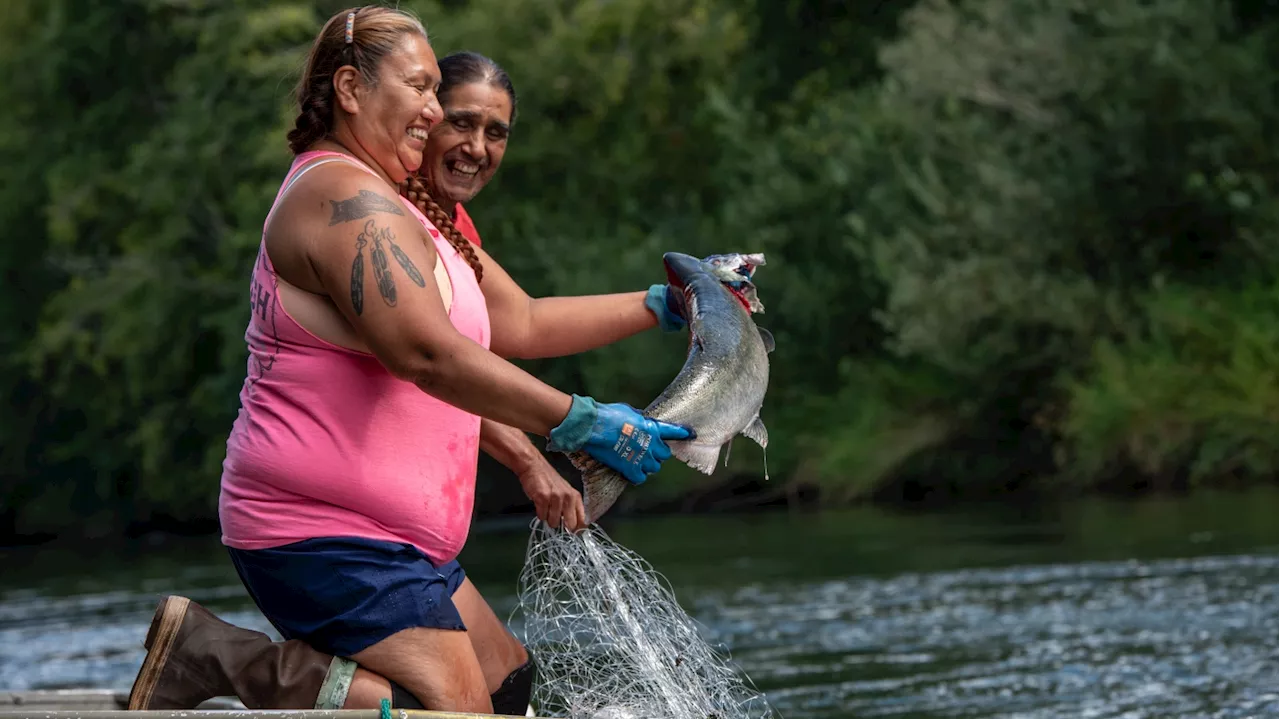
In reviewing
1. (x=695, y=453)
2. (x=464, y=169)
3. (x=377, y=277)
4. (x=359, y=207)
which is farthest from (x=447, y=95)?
(x=695, y=453)

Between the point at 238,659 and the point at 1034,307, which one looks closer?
the point at 238,659

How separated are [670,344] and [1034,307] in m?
4.65

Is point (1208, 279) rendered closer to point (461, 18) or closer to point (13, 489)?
point (461, 18)

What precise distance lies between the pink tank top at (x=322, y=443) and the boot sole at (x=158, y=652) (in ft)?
0.90

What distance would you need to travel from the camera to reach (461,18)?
26.9m

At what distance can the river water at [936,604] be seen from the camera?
859cm

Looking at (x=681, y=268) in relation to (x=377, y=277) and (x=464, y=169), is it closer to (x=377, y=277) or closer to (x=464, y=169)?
(x=464, y=169)

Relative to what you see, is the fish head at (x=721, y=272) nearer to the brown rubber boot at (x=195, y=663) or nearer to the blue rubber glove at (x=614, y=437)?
the blue rubber glove at (x=614, y=437)

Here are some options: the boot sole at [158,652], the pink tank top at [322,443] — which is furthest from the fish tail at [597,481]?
the boot sole at [158,652]

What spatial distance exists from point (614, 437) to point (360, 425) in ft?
1.69

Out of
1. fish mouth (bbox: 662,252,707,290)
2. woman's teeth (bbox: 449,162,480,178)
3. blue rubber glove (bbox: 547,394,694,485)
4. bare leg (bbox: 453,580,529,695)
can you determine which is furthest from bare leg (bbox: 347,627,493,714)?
woman's teeth (bbox: 449,162,480,178)

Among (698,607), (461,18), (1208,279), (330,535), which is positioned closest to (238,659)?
(330,535)

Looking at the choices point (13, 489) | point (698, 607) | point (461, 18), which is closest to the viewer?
point (698, 607)

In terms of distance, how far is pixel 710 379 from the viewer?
4.06m
